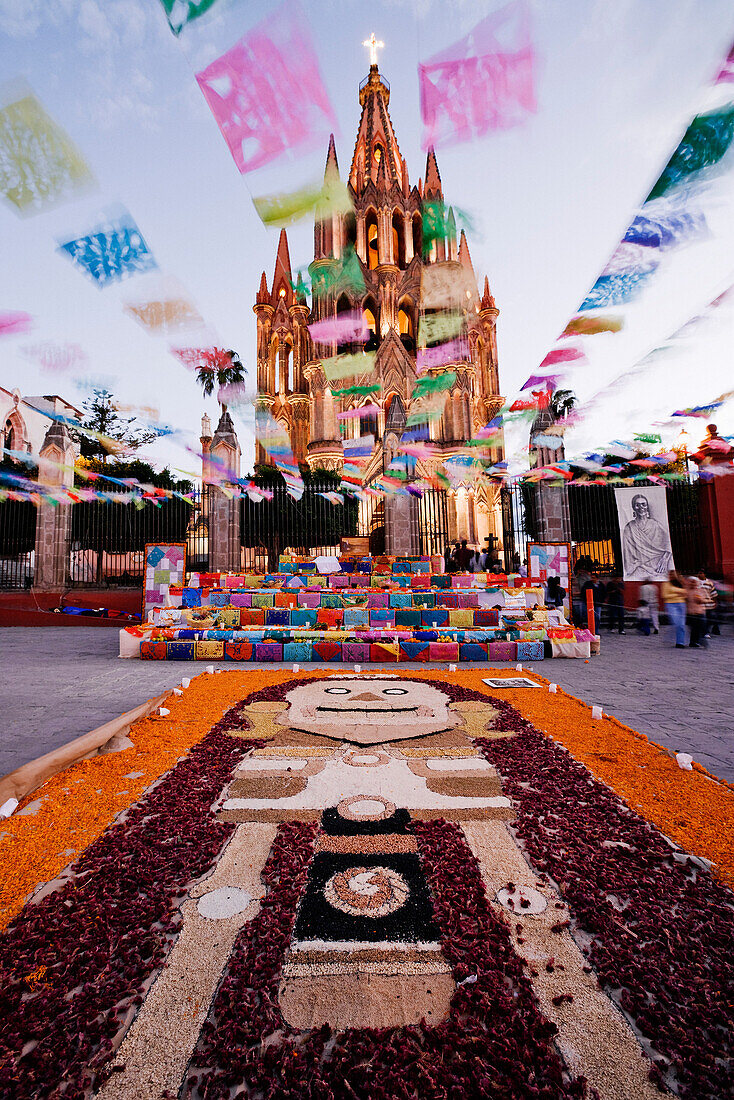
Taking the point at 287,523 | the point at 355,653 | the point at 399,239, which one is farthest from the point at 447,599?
the point at 399,239

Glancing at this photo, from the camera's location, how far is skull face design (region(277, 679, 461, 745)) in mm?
3955

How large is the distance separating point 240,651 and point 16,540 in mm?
12045

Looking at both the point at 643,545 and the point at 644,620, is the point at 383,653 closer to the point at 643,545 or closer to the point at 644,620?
the point at 644,620

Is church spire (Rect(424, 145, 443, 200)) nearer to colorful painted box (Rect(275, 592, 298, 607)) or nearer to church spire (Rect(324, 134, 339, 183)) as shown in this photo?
church spire (Rect(324, 134, 339, 183))

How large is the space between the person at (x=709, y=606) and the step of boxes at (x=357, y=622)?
129 inches

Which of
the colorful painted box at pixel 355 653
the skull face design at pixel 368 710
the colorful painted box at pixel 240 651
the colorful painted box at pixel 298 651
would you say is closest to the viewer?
the skull face design at pixel 368 710

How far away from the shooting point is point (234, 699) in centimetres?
509

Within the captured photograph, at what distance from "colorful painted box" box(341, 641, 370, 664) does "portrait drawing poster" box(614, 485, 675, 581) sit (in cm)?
916

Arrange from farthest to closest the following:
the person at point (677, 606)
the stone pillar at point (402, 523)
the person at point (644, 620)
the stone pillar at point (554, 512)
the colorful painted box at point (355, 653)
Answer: the stone pillar at point (402, 523)
the stone pillar at point (554, 512)
the person at point (644, 620)
the person at point (677, 606)
the colorful painted box at point (355, 653)

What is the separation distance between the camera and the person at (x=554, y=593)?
10.5 m

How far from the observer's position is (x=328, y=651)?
776cm

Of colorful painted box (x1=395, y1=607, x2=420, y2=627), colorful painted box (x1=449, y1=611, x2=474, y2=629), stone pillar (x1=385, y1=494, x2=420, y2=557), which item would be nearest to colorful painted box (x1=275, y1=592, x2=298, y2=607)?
colorful painted box (x1=395, y1=607, x2=420, y2=627)

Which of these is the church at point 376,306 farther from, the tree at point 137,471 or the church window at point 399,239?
the tree at point 137,471

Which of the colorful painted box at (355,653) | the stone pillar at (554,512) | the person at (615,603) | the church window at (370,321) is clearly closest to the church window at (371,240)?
the church window at (370,321)
